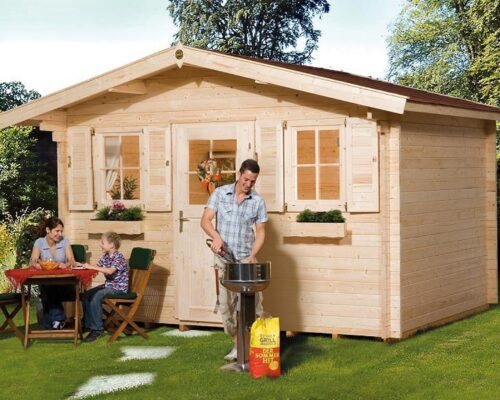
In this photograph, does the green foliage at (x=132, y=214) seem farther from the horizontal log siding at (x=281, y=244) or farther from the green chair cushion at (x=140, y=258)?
the green chair cushion at (x=140, y=258)

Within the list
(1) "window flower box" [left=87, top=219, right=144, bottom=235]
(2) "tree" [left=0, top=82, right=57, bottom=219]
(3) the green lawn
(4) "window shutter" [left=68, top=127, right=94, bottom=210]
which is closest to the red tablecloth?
(3) the green lawn

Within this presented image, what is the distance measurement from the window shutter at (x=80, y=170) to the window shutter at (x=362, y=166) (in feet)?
9.57

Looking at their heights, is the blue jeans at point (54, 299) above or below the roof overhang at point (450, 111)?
below

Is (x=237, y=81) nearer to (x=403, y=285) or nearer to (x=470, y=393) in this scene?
(x=403, y=285)

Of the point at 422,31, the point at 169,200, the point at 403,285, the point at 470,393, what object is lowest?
the point at 470,393

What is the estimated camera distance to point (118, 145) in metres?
10.9

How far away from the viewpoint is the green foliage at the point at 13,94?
71.3 ft

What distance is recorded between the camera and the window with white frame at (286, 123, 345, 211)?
32.3 feet

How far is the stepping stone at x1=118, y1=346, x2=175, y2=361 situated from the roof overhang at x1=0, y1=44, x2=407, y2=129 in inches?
105

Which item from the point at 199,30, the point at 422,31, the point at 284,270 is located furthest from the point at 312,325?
the point at 199,30

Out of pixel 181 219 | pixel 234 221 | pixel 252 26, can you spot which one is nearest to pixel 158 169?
pixel 181 219

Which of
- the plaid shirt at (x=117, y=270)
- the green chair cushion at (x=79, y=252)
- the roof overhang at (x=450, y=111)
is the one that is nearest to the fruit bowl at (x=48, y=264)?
the plaid shirt at (x=117, y=270)

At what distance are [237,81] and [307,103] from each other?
79 cm

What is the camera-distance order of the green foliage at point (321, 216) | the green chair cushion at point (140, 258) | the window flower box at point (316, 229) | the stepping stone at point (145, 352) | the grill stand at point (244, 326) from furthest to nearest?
1. the green chair cushion at point (140, 258)
2. the green foliage at point (321, 216)
3. the window flower box at point (316, 229)
4. the stepping stone at point (145, 352)
5. the grill stand at point (244, 326)
